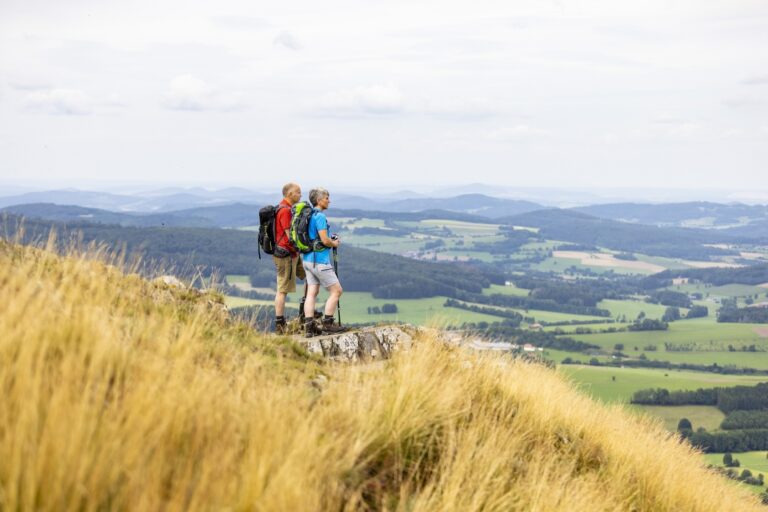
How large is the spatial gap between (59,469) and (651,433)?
8.86 m

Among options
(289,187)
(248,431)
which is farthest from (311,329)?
(248,431)

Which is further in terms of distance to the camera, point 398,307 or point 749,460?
point 398,307

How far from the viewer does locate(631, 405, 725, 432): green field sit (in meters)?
85.8

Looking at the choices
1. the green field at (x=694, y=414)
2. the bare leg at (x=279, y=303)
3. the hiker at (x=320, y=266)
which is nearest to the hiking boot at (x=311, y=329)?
the hiker at (x=320, y=266)

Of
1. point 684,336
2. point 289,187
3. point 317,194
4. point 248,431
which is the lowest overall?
point 684,336

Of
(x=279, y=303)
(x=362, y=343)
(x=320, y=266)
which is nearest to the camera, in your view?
(x=362, y=343)

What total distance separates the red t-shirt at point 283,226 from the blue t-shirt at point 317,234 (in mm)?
380

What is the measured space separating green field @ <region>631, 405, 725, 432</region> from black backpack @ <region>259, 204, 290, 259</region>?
84.5 m

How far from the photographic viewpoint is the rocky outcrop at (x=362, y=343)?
10312 millimetres

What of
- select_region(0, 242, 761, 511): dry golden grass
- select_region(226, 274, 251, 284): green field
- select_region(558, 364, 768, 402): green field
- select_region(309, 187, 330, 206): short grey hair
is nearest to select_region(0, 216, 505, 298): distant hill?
select_region(226, 274, 251, 284): green field

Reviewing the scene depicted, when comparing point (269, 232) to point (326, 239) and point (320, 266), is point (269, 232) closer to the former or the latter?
point (320, 266)

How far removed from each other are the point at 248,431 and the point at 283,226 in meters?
7.22

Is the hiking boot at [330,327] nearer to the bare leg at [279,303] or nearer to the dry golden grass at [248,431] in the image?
the bare leg at [279,303]

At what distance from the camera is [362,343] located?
1090 centimetres
